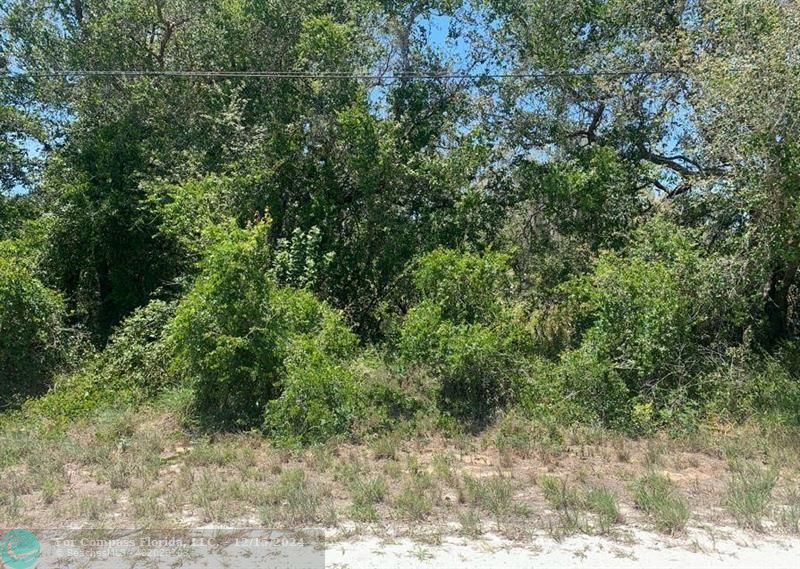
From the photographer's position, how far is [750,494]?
604 cm

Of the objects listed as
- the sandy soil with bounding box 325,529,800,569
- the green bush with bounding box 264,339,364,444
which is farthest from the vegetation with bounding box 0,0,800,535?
the sandy soil with bounding box 325,529,800,569

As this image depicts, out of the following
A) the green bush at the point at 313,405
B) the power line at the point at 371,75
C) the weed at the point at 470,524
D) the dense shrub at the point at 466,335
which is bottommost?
the weed at the point at 470,524

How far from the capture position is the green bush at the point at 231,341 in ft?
29.5

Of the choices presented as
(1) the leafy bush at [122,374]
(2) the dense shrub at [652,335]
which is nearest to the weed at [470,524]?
(2) the dense shrub at [652,335]

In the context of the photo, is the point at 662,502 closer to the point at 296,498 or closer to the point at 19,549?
the point at 296,498

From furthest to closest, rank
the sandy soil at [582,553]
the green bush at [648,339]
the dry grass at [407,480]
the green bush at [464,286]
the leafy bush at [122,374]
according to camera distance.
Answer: the green bush at [464,286], the leafy bush at [122,374], the green bush at [648,339], the dry grass at [407,480], the sandy soil at [582,553]

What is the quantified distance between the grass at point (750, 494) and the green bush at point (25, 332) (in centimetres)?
1026

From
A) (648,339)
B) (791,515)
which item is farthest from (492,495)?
(648,339)

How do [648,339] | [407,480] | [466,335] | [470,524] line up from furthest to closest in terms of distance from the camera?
[466,335], [648,339], [407,480], [470,524]

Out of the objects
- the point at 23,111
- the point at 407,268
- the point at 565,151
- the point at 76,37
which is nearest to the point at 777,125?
the point at 565,151

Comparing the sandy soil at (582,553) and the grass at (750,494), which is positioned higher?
the grass at (750,494)

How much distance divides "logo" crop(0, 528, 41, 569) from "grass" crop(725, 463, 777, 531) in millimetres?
5768

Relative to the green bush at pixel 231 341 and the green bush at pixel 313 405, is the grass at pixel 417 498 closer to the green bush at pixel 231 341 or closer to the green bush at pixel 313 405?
the green bush at pixel 313 405

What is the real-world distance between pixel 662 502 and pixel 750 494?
924mm
